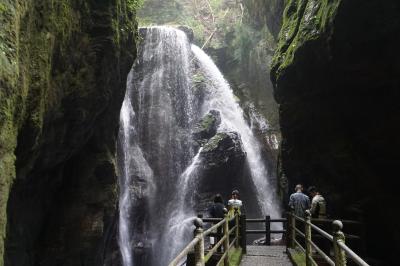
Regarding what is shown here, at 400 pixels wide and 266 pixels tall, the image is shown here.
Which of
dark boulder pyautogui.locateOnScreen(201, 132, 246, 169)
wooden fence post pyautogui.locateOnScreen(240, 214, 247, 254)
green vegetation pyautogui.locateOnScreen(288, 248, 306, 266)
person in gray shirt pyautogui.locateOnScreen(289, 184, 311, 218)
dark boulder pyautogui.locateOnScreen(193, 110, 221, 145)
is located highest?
dark boulder pyautogui.locateOnScreen(193, 110, 221, 145)

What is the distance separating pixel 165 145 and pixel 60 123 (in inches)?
521

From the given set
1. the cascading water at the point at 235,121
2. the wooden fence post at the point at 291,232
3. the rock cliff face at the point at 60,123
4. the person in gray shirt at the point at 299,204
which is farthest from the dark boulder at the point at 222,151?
the person in gray shirt at the point at 299,204

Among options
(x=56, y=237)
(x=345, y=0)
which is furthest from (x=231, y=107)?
(x=345, y=0)

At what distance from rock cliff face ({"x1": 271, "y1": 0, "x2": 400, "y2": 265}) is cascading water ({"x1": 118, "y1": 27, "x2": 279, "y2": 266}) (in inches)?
386

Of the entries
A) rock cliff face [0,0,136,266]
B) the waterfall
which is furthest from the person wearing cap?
the waterfall

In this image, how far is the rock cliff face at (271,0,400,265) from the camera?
34.9 feet

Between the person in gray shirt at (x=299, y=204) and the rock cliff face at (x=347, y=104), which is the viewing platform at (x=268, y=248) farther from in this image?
the rock cliff face at (x=347, y=104)

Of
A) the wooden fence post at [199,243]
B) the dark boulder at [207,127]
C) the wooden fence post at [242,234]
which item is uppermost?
the dark boulder at [207,127]

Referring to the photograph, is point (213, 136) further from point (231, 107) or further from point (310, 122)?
point (310, 122)

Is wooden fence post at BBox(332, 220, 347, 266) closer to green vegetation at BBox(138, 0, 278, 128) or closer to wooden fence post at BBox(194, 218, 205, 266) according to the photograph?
wooden fence post at BBox(194, 218, 205, 266)

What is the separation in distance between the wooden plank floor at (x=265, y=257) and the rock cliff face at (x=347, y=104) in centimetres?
223

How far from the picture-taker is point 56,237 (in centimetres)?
1534

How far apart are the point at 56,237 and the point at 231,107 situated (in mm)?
16740

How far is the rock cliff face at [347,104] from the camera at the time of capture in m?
10.6
